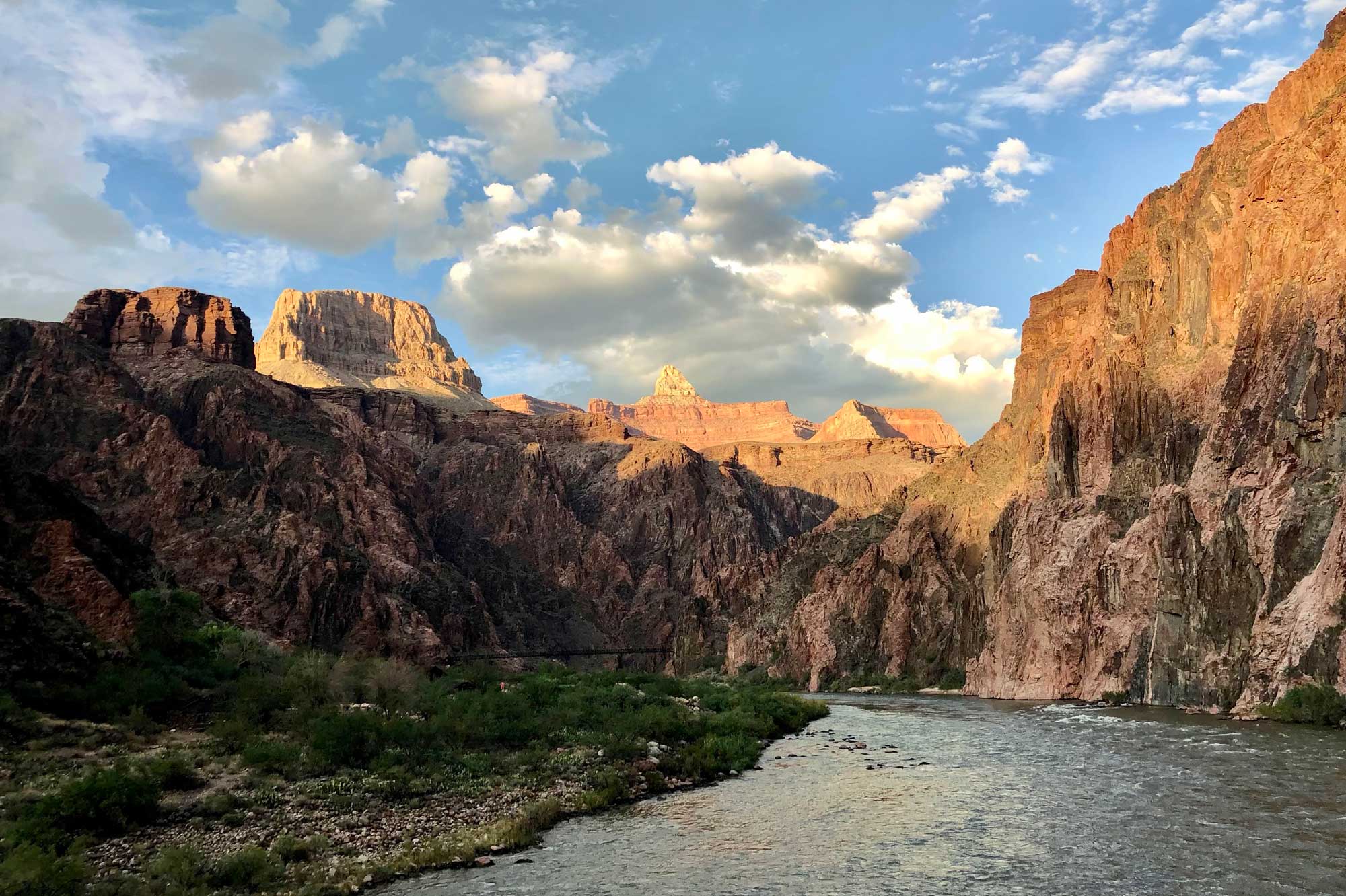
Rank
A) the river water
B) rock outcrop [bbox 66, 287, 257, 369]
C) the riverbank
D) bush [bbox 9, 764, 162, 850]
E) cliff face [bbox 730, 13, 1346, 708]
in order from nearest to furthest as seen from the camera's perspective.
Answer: bush [bbox 9, 764, 162, 850], the riverbank, the river water, cliff face [bbox 730, 13, 1346, 708], rock outcrop [bbox 66, 287, 257, 369]

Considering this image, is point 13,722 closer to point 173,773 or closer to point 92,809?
point 173,773

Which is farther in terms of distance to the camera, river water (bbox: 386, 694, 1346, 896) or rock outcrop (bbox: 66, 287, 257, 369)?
rock outcrop (bbox: 66, 287, 257, 369)

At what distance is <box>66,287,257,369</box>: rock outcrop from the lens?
595 ft

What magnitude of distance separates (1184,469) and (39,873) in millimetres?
78588

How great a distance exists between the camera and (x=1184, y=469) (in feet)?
240

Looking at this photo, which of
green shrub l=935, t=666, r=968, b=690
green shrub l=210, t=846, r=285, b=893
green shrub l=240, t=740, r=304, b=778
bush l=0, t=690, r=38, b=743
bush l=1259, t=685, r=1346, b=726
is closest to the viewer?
green shrub l=210, t=846, r=285, b=893

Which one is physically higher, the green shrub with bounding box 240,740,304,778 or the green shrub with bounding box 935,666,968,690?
the green shrub with bounding box 240,740,304,778

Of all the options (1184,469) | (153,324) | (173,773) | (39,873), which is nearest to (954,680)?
(1184,469)

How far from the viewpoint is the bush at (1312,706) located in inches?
1711

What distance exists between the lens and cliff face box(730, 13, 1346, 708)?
172 feet

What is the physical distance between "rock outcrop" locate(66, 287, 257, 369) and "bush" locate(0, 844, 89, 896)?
188228mm

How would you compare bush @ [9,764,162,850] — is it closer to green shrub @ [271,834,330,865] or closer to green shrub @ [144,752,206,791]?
green shrub @ [144,752,206,791]

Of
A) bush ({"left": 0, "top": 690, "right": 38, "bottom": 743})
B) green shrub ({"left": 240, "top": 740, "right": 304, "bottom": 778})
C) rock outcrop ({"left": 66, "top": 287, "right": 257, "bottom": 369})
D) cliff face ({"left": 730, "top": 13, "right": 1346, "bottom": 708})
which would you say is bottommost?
green shrub ({"left": 240, "top": 740, "right": 304, "bottom": 778})

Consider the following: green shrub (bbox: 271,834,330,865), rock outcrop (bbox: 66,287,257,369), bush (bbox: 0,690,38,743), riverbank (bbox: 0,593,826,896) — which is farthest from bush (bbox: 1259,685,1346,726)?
rock outcrop (bbox: 66,287,257,369)
